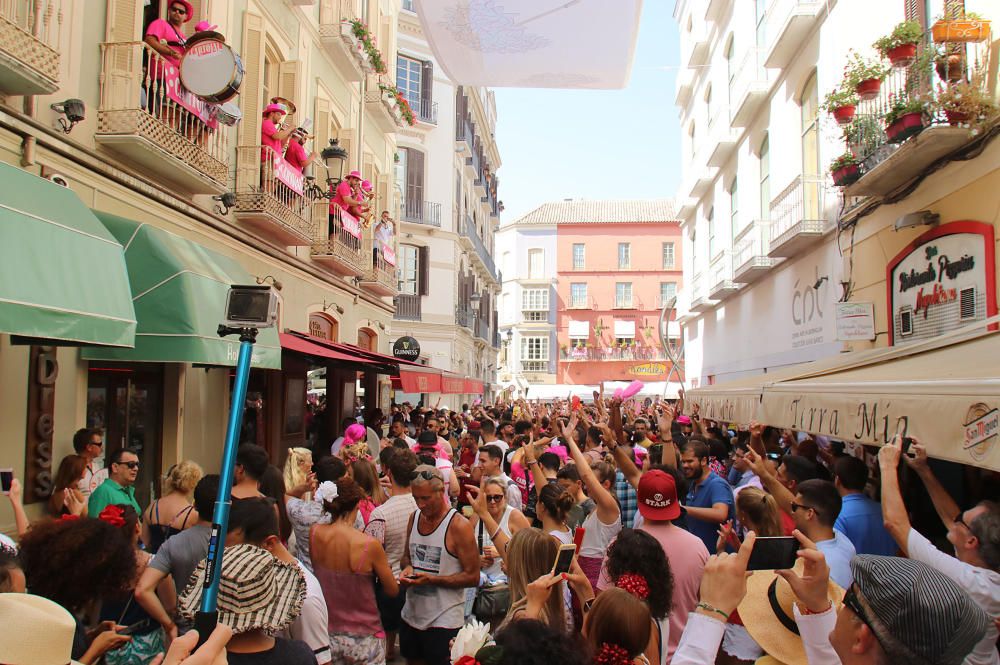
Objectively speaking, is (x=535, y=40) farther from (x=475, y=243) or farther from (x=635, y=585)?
(x=475, y=243)

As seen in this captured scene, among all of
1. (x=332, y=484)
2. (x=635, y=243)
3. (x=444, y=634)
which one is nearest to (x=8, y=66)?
(x=332, y=484)

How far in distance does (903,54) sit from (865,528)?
6852mm

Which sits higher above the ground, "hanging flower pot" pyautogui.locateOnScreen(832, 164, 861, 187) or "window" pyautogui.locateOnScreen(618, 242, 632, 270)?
"window" pyautogui.locateOnScreen(618, 242, 632, 270)

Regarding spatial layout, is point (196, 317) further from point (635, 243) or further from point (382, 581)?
point (635, 243)

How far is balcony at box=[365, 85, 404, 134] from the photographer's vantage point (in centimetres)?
1819

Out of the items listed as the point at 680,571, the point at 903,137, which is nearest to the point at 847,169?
the point at 903,137

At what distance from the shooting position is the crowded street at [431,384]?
3105 mm

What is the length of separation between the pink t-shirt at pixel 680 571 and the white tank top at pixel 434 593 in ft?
3.45

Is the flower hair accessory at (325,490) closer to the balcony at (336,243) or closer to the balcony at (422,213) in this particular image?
the balcony at (336,243)

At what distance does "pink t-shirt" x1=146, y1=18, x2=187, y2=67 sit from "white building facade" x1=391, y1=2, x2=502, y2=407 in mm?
19490

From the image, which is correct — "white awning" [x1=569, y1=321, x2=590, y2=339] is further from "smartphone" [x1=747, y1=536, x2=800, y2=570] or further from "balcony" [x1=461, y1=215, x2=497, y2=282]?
"smartphone" [x1=747, y1=536, x2=800, y2=570]

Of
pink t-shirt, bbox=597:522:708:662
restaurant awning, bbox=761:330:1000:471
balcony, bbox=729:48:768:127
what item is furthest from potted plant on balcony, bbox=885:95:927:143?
balcony, bbox=729:48:768:127

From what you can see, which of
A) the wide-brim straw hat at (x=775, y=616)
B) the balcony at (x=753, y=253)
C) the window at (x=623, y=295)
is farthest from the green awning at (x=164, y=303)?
the window at (x=623, y=295)

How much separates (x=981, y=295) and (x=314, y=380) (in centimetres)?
2039
